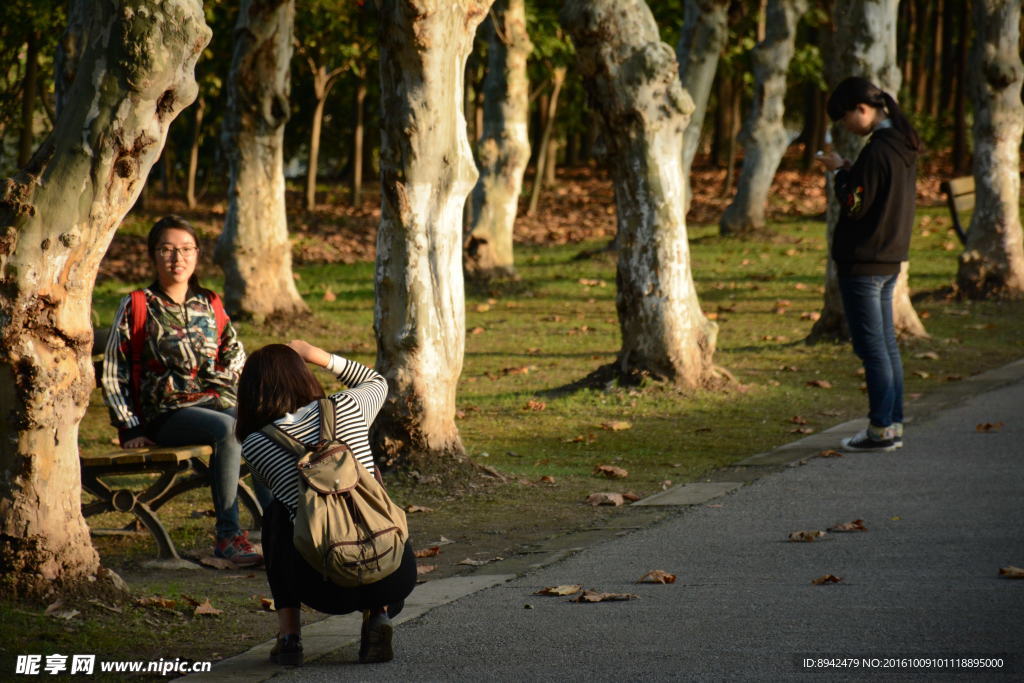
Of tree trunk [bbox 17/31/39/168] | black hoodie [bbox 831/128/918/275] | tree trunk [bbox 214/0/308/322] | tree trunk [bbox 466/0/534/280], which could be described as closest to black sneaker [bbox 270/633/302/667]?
black hoodie [bbox 831/128/918/275]

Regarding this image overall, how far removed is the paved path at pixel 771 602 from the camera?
16.0ft

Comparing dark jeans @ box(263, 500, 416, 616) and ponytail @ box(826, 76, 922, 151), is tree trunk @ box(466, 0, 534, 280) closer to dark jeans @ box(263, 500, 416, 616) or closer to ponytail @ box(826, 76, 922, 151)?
ponytail @ box(826, 76, 922, 151)

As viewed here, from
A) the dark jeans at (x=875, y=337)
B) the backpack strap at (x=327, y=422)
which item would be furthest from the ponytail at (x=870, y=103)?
the backpack strap at (x=327, y=422)

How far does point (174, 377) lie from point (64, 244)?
67.3 inches

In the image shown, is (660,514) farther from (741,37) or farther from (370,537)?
(741,37)

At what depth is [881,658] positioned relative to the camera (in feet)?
15.8

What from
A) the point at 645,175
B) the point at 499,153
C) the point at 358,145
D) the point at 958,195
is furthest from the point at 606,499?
the point at 358,145

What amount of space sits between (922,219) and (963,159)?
6988mm

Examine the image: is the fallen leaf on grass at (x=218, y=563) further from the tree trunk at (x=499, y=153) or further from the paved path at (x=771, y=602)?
the tree trunk at (x=499, y=153)

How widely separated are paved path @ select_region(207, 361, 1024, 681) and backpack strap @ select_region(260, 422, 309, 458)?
79 centimetres

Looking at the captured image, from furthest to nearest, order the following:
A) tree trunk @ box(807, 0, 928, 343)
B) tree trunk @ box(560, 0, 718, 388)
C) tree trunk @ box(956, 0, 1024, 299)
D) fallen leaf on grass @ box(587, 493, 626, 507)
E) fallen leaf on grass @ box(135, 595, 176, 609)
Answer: tree trunk @ box(956, 0, 1024, 299)
tree trunk @ box(807, 0, 928, 343)
tree trunk @ box(560, 0, 718, 388)
fallen leaf on grass @ box(587, 493, 626, 507)
fallen leaf on grass @ box(135, 595, 176, 609)

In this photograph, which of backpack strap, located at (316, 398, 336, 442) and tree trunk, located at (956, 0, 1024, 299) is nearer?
backpack strap, located at (316, 398, 336, 442)

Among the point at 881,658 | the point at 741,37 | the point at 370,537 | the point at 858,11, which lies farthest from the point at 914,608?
the point at 741,37

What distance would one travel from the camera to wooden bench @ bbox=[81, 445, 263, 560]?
6.70 m
